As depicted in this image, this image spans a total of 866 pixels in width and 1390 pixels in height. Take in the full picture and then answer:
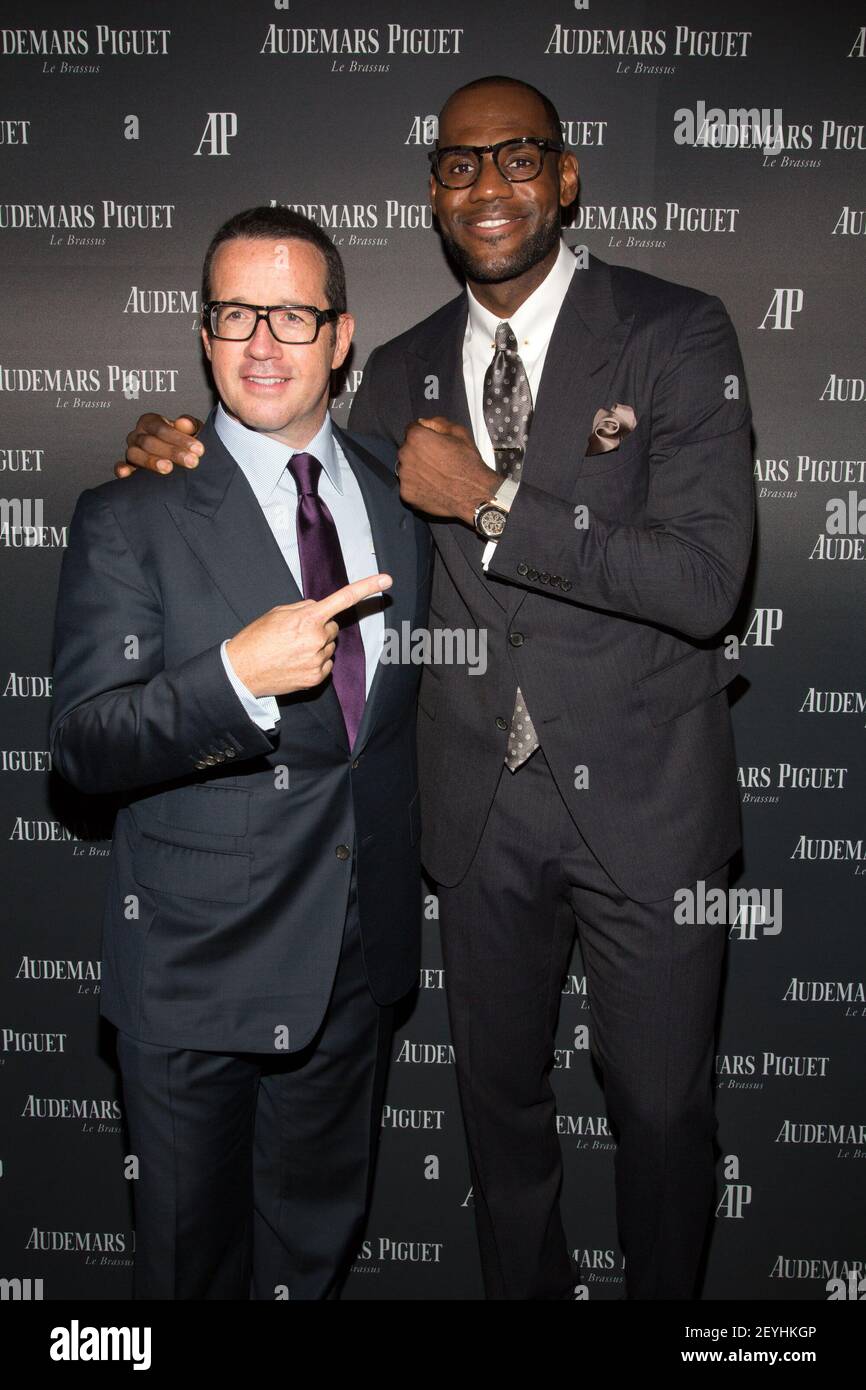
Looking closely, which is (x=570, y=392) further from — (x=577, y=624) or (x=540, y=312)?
(x=577, y=624)

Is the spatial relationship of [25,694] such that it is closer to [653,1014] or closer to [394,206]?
[394,206]

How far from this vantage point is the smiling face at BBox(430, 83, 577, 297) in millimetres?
2211

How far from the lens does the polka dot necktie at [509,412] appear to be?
2.28 m

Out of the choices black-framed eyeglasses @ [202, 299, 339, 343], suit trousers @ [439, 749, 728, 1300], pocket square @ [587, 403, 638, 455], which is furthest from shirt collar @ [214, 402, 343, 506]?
suit trousers @ [439, 749, 728, 1300]

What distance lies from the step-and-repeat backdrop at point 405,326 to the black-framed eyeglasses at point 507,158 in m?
0.52

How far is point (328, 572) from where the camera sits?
209 cm

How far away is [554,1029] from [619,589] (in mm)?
1050

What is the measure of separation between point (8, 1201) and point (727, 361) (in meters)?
2.77

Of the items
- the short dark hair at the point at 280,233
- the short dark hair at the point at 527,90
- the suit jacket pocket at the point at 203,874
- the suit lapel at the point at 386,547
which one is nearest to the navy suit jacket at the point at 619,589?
the suit lapel at the point at 386,547

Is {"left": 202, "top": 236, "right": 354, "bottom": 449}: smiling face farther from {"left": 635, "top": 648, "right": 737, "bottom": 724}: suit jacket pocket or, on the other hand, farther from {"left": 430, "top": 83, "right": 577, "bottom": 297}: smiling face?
{"left": 635, "top": 648, "right": 737, "bottom": 724}: suit jacket pocket

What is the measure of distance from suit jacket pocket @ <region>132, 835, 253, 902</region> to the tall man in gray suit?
1.73 ft

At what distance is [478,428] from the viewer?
2322mm

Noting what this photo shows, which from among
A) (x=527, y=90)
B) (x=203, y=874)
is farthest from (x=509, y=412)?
(x=203, y=874)
